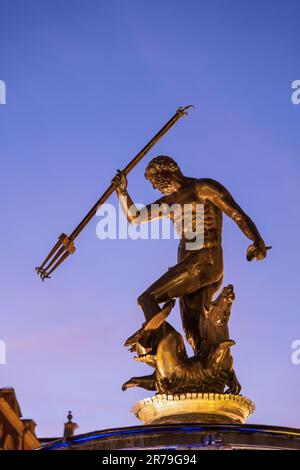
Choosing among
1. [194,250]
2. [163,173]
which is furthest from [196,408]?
[163,173]

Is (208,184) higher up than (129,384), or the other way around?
(208,184)

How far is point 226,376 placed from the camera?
45.1ft

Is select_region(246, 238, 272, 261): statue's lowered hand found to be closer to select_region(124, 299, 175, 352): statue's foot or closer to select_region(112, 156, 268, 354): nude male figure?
select_region(112, 156, 268, 354): nude male figure

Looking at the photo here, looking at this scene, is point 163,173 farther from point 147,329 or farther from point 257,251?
point 147,329

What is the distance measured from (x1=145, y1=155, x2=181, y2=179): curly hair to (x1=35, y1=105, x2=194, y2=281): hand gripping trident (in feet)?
1.28

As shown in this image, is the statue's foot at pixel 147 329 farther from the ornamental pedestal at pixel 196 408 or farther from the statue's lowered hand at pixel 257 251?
the statue's lowered hand at pixel 257 251

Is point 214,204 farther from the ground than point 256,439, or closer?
farther from the ground

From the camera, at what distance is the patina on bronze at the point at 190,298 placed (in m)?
13.7

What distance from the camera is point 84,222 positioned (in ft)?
49.8

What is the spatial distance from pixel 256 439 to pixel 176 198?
13.6ft

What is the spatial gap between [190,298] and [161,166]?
6.49 ft
